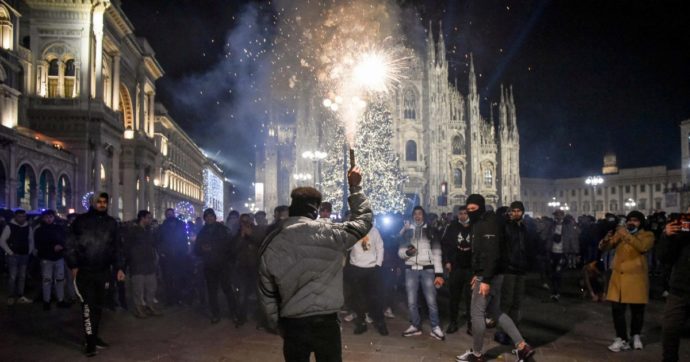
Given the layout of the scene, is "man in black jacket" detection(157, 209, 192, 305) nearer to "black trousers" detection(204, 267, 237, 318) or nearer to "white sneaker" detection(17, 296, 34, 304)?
"black trousers" detection(204, 267, 237, 318)

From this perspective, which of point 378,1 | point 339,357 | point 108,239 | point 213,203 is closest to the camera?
point 339,357

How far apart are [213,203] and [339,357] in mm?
87013

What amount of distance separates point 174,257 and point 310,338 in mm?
7963

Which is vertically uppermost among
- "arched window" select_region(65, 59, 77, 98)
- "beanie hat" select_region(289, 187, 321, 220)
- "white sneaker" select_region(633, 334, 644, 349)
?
"arched window" select_region(65, 59, 77, 98)

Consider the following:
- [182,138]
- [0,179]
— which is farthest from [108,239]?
[182,138]

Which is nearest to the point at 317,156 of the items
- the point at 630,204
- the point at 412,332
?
the point at 412,332

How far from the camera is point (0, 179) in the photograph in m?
22.1

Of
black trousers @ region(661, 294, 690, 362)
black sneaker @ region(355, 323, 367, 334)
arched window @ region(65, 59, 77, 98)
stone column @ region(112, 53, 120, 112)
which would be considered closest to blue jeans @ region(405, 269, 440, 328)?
black sneaker @ region(355, 323, 367, 334)

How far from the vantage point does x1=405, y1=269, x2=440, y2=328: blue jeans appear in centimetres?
769

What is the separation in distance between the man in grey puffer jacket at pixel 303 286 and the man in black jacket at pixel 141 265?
671 centimetres

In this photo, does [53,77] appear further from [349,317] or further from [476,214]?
[476,214]

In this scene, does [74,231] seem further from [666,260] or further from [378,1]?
[378,1]

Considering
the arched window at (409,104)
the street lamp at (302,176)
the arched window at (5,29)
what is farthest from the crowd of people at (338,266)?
the arched window at (409,104)

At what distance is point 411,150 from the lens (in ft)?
177
